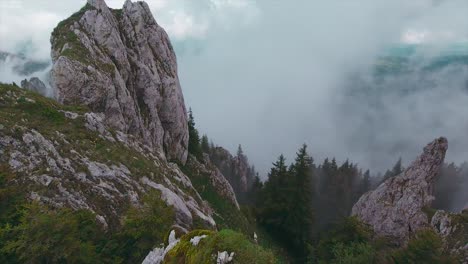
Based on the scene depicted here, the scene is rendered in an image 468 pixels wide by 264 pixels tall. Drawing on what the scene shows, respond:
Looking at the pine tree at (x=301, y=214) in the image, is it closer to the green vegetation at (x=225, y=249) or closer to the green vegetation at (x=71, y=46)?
the green vegetation at (x=71, y=46)

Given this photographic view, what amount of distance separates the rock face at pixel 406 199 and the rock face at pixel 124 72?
28336 mm

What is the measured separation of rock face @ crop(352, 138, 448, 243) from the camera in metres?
44.2

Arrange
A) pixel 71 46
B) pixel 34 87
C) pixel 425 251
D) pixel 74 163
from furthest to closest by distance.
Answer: pixel 34 87
pixel 71 46
pixel 425 251
pixel 74 163

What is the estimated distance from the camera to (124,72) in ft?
128

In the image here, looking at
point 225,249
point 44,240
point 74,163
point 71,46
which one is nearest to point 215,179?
point 71,46

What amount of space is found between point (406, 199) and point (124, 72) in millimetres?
40323

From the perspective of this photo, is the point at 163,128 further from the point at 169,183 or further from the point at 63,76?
the point at 169,183

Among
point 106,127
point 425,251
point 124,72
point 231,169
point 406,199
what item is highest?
point 231,169

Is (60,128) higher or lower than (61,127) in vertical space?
lower

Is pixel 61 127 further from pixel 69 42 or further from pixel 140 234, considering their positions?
pixel 69 42

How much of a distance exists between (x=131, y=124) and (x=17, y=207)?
22.6 meters

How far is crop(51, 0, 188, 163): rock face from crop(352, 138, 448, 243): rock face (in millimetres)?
28336

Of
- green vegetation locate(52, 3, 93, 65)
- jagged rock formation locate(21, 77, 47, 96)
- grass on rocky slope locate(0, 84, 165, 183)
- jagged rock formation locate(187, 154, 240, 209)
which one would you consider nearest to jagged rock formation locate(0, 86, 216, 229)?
grass on rocky slope locate(0, 84, 165, 183)

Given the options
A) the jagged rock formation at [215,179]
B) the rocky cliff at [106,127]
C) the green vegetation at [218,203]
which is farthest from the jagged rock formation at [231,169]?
the green vegetation at [218,203]
